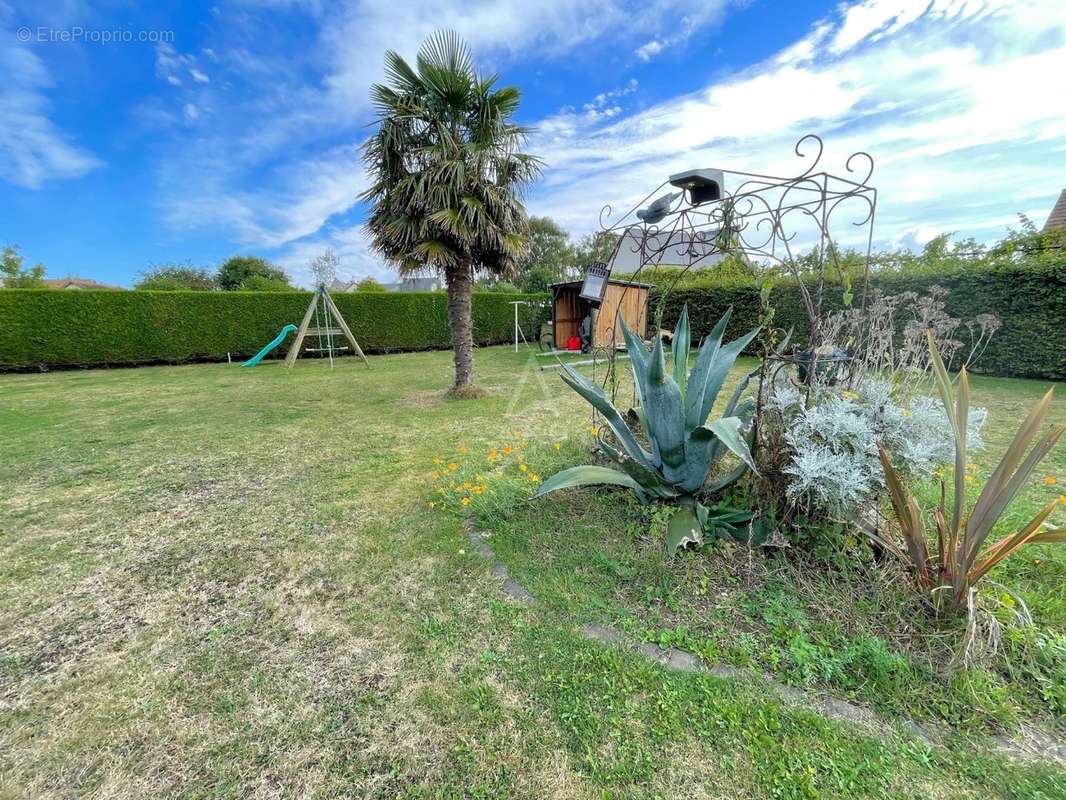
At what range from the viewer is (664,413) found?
91.0 inches

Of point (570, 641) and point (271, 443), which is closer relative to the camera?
point (570, 641)

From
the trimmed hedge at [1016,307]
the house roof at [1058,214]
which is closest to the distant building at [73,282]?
the trimmed hedge at [1016,307]

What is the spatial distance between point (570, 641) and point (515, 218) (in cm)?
584

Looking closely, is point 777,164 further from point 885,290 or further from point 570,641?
point 885,290

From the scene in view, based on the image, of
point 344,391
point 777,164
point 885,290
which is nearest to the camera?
point 777,164

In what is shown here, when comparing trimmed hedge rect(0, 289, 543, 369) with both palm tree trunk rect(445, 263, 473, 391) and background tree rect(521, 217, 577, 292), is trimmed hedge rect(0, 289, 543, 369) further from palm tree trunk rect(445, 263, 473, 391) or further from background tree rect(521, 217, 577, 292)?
background tree rect(521, 217, 577, 292)

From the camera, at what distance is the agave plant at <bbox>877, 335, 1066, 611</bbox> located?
139 centimetres

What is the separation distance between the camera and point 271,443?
448 cm

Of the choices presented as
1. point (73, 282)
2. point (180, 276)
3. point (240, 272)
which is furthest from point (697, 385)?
point (73, 282)

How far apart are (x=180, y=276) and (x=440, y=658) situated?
36.4m

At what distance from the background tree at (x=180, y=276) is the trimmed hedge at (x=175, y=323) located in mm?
19991

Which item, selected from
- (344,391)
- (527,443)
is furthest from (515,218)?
(344,391)

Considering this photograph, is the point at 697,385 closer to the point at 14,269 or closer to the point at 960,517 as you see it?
the point at 960,517

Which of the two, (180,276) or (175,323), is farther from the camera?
(180,276)
